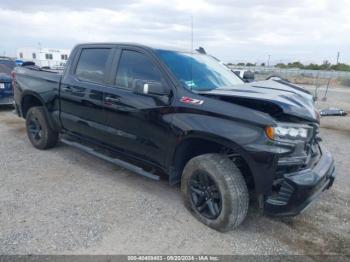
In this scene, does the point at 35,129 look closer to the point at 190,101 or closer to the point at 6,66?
the point at 190,101

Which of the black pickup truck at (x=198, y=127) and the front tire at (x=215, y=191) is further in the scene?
the front tire at (x=215, y=191)

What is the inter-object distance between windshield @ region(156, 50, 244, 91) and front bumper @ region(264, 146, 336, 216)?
1343 mm

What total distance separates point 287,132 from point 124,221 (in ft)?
6.17

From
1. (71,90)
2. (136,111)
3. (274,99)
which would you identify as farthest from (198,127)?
(71,90)

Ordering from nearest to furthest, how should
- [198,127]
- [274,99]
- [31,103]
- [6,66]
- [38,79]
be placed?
1. [274,99]
2. [198,127]
3. [38,79]
4. [31,103]
5. [6,66]

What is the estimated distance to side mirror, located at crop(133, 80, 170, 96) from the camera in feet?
10.4

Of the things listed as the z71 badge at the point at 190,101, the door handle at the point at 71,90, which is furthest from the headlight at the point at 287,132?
the door handle at the point at 71,90

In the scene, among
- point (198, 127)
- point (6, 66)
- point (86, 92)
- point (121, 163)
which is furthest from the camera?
point (6, 66)

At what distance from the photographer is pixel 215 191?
122 inches

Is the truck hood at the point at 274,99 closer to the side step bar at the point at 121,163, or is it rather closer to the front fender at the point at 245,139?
the front fender at the point at 245,139

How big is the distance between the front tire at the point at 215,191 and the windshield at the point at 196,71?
2.82ft

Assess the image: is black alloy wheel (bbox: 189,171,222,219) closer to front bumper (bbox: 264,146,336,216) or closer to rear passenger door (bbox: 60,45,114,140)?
front bumper (bbox: 264,146,336,216)

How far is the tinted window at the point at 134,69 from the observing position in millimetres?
3527

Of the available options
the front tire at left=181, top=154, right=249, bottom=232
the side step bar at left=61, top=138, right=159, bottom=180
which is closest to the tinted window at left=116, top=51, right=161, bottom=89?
the side step bar at left=61, top=138, right=159, bottom=180
